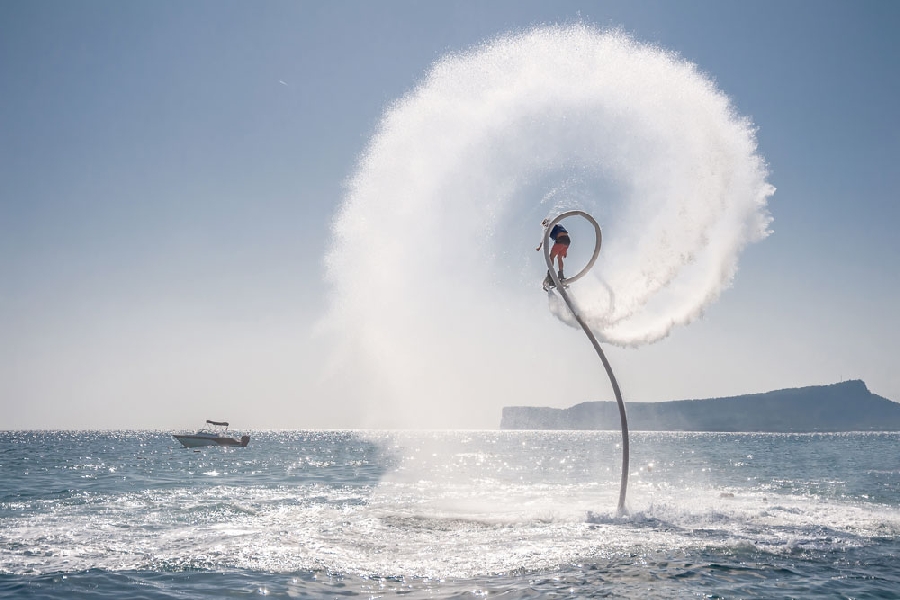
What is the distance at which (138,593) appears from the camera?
51.4ft

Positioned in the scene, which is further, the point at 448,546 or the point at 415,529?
the point at 415,529

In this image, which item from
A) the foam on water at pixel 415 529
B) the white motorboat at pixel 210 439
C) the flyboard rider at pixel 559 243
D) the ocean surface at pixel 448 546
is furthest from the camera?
the white motorboat at pixel 210 439

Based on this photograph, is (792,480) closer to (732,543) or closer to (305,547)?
(732,543)

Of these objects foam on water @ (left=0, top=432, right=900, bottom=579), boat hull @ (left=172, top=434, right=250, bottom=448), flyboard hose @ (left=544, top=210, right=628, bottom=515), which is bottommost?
boat hull @ (left=172, top=434, right=250, bottom=448)

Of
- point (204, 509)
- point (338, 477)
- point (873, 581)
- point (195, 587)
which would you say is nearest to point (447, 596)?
point (195, 587)

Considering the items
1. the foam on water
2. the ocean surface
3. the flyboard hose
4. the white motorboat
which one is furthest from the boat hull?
the flyboard hose

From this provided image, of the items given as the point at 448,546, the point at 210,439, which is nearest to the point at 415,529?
the point at 448,546

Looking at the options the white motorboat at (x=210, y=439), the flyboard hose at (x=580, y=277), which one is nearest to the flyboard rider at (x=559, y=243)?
the flyboard hose at (x=580, y=277)

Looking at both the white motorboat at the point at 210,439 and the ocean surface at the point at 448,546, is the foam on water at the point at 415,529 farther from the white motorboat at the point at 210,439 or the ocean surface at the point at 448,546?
the white motorboat at the point at 210,439

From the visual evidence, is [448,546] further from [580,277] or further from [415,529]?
[580,277]

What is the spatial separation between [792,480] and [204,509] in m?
46.3

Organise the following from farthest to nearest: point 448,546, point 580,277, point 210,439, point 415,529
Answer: point 210,439, point 580,277, point 415,529, point 448,546

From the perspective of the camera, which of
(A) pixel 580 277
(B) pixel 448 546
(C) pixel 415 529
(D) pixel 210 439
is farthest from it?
(D) pixel 210 439

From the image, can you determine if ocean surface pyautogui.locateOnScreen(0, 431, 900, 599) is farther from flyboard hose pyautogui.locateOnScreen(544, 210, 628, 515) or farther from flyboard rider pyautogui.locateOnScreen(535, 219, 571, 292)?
flyboard rider pyautogui.locateOnScreen(535, 219, 571, 292)
